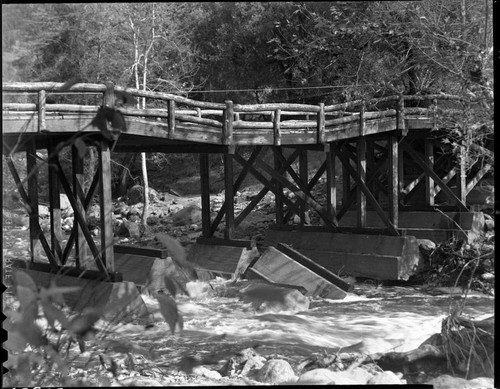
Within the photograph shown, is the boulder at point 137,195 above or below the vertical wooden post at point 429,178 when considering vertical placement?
below

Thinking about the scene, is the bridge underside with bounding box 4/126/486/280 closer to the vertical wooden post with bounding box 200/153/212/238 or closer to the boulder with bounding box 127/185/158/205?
the vertical wooden post with bounding box 200/153/212/238

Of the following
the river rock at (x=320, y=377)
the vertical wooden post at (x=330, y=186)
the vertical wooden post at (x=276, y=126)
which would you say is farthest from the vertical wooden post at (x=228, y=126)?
the river rock at (x=320, y=377)

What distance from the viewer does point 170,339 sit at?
28.9 feet

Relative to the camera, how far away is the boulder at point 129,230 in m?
20.9

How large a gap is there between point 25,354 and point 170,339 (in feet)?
22.5

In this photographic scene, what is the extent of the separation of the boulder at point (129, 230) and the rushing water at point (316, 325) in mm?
8770

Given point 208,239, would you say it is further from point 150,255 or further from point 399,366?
point 399,366

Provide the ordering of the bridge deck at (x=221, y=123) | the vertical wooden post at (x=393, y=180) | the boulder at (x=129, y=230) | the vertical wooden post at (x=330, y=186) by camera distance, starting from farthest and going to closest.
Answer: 1. the boulder at (x=129, y=230)
2. the vertical wooden post at (x=330, y=186)
3. the vertical wooden post at (x=393, y=180)
4. the bridge deck at (x=221, y=123)

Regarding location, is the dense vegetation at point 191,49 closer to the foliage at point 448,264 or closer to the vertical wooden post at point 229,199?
the vertical wooden post at point 229,199

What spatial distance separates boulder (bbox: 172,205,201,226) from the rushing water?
9.79 m

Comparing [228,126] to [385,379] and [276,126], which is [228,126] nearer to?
[276,126]

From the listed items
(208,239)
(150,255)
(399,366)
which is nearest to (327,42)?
(208,239)

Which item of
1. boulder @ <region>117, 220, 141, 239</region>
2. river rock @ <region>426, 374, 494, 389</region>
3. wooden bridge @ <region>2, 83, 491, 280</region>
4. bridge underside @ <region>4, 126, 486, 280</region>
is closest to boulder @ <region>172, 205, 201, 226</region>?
boulder @ <region>117, 220, 141, 239</region>

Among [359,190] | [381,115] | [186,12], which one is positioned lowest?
[359,190]
